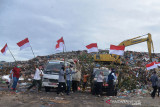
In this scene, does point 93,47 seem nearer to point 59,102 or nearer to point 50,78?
point 50,78

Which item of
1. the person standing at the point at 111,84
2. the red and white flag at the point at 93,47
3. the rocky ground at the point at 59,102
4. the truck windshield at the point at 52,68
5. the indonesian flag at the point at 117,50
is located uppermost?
the red and white flag at the point at 93,47

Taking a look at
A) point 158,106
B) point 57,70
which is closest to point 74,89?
Answer: point 57,70

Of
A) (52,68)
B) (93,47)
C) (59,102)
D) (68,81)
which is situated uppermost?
(93,47)

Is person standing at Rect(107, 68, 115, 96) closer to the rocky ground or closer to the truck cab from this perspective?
the rocky ground

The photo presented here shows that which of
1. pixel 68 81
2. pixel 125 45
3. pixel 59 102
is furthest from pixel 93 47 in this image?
pixel 125 45

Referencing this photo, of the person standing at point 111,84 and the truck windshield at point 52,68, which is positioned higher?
the truck windshield at point 52,68

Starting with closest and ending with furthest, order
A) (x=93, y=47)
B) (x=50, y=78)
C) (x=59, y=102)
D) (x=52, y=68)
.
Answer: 1. (x=59, y=102)
2. (x=50, y=78)
3. (x=52, y=68)
4. (x=93, y=47)

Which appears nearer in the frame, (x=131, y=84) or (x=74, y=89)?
(x=74, y=89)

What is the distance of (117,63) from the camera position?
31172 mm

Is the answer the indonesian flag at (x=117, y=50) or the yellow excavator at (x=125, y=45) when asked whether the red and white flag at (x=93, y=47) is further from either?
the yellow excavator at (x=125, y=45)

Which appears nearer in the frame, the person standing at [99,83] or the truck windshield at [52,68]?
the person standing at [99,83]

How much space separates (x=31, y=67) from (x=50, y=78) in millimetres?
16344

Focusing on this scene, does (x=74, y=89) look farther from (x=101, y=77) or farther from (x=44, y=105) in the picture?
(x=44, y=105)

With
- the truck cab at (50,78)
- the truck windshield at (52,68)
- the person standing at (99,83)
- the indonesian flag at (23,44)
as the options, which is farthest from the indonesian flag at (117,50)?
the indonesian flag at (23,44)
